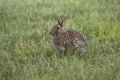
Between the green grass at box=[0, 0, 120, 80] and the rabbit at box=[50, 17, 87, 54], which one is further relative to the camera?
the rabbit at box=[50, 17, 87, 54]

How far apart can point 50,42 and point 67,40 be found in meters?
0.84

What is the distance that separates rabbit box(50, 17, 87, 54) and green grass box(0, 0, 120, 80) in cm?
12

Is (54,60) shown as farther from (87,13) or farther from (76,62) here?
(87,13)

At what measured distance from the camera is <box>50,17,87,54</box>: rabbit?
745 centimetres

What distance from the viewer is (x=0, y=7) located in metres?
11.0

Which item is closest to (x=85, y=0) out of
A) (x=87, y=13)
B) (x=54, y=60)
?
(x=87, y=13)

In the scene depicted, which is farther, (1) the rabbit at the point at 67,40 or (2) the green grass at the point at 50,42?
(1) the rabbit at the point at 67,40

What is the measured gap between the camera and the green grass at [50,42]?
6629 mm

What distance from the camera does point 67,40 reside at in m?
7.49

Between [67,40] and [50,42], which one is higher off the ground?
[67,40]

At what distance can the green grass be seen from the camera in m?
6.63

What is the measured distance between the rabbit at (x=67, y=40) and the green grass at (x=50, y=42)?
122mm

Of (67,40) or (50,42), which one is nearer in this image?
(67,40)

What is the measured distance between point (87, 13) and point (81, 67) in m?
3.86
